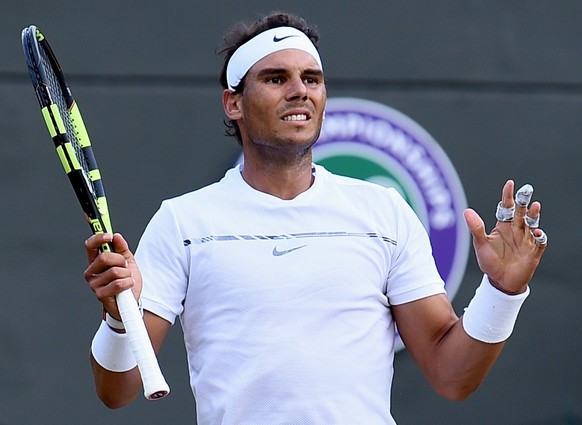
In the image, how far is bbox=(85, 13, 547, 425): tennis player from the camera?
2613 mm

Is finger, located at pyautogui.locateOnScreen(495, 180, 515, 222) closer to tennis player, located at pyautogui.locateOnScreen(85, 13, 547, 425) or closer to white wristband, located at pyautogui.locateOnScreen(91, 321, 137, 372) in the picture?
tennis player, located at pyautogui.locateOnScreen(85, 13, 547, 425)

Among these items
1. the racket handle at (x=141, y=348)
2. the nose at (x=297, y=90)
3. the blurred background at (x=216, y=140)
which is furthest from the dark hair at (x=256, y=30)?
the blurred background at (x=216, y=140)

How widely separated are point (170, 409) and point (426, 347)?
1.57m

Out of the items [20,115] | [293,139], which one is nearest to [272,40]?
[293,139]

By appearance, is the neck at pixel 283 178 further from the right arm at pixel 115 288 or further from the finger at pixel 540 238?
the finger at pixel 540 238

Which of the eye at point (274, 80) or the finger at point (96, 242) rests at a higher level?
the eye at point (274, 80)

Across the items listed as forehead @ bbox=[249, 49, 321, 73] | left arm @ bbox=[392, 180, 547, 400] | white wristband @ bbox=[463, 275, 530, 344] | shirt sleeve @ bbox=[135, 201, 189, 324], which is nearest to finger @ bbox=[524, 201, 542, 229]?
left arm @ bbox=[392, 180, 547, 400]

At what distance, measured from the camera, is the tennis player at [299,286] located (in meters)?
2.61

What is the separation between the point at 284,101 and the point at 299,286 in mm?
444

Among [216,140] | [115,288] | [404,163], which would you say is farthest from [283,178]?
[404,163]

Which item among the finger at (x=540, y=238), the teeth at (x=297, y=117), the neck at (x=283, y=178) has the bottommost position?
the finger at (x=540, y=238)

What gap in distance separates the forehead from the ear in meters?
0.09

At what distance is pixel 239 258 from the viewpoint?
2.70 meters

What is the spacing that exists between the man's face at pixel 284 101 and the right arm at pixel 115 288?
48cm
